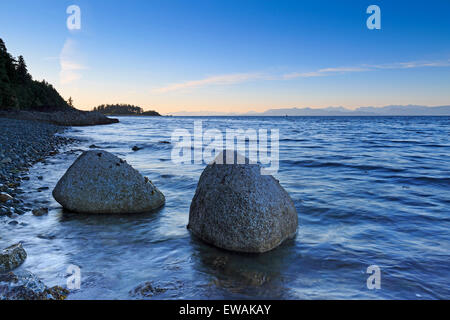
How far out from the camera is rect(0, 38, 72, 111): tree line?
43.5 metres

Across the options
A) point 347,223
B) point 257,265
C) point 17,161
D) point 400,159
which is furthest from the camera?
point 400,159

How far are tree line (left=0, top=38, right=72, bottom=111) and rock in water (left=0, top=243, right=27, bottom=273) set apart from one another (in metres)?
46.6

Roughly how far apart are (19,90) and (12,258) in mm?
62067

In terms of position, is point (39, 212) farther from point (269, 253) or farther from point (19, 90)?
point (19, 90)

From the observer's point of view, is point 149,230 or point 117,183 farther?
point 117,183

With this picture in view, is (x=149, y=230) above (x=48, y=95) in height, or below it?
below

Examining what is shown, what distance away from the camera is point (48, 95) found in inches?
2702

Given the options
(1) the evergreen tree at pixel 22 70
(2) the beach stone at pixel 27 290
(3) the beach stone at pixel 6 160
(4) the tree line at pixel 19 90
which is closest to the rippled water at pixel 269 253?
(2) the beach stone at pixel 27 290

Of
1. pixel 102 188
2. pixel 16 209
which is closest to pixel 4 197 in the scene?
pixel 16 209

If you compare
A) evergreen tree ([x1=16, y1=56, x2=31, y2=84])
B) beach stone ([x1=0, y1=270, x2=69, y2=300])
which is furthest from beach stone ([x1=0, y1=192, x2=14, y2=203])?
evergreen tree ([x1=16, y1=56, x2=31, y2=84])

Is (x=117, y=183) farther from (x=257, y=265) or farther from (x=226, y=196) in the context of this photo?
(x=257, y=265)

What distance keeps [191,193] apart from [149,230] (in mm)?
3043

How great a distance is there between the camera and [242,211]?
4895mm
